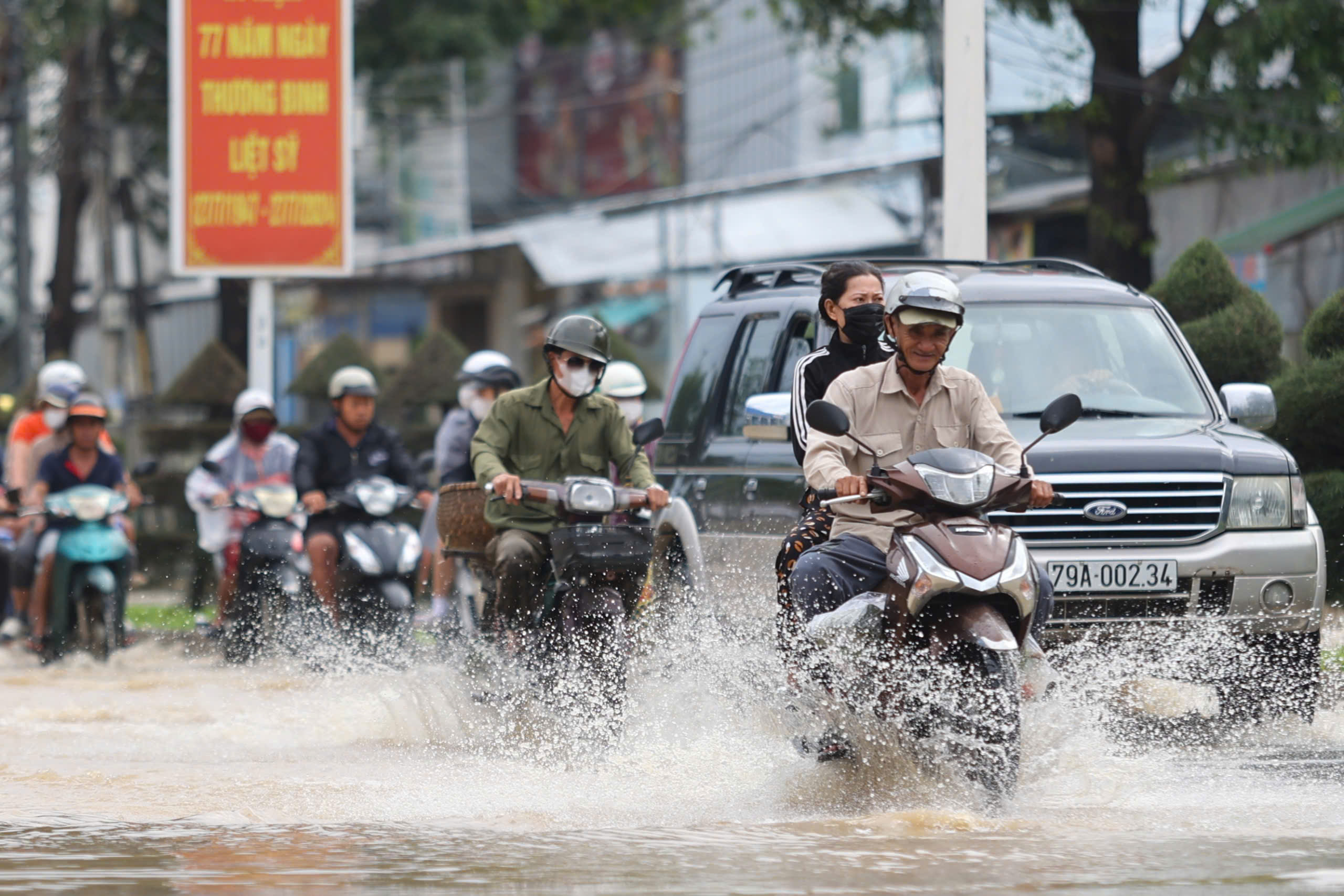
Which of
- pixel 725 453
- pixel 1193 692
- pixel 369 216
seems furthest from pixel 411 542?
pixel 369 216

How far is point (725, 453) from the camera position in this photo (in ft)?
29.6

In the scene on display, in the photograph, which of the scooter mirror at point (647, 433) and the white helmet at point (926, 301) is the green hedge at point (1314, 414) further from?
the white helmet at point (926, 301)

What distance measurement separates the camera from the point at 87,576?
41.3ft

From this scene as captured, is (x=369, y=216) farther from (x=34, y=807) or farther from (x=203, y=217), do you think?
(x=34, y=807)

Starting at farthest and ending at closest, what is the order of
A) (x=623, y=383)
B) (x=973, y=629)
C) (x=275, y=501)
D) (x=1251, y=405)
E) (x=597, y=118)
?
(x=597, y=118) → (x=275, y=501) → (x=623, y=383) → (x=1251, y=405) → (x=973, y=629)

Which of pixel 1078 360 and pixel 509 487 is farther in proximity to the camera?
pixel 1078 360

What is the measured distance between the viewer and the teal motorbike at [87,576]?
1254 cm

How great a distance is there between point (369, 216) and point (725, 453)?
3368 centimetres

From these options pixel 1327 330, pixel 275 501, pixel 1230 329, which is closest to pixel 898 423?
pixel 1327 330

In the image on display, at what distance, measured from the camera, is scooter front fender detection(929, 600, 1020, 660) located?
5.92m

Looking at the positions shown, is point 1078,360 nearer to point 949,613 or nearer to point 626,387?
point 949,613

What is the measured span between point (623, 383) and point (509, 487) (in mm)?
3946

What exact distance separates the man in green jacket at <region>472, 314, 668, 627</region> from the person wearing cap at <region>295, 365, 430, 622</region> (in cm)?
336

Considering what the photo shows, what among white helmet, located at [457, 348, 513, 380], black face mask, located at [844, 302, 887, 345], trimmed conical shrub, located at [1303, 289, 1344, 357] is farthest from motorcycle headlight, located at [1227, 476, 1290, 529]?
white helmet, located at [457, 348, 513, 380]
